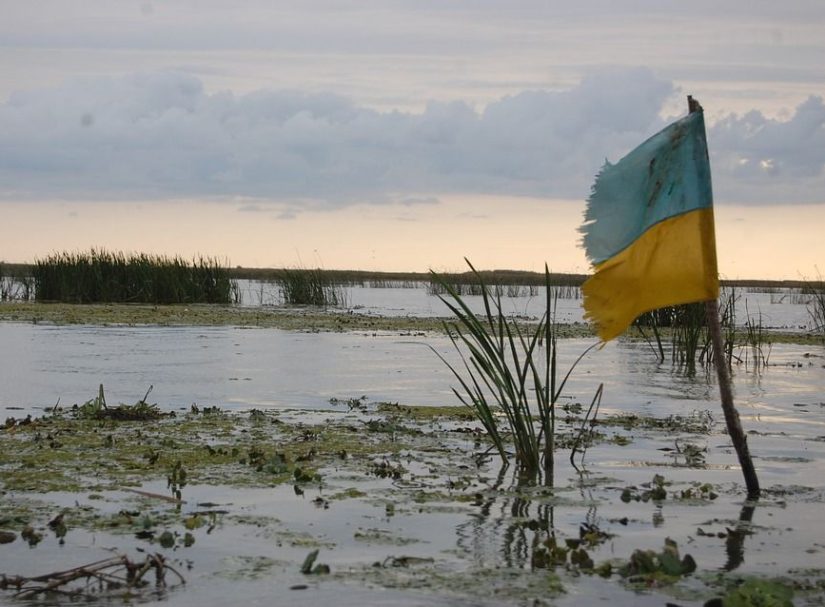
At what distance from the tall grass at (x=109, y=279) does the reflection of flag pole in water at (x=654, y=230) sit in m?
28.4

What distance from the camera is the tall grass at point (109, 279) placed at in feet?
110

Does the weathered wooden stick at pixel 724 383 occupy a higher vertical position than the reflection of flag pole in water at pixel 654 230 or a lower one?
lower

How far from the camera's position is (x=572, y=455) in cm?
841

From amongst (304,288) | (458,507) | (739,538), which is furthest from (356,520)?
(304,288)

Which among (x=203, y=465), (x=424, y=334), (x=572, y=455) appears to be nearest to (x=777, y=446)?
(x=572, y=455)

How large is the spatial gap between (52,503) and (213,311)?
2426cm

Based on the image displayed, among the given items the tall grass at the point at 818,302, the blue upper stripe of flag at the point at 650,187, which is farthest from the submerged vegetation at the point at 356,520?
the tall grass at the point at 818,302

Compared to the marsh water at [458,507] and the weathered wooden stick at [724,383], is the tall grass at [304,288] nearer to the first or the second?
the marsh water at [458,507]

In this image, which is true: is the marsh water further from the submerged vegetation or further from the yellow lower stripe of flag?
the yellow lower stripe of flag

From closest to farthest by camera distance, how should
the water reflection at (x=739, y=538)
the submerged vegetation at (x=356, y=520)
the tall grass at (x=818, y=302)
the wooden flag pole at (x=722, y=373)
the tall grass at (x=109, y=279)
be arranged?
the submerged vegetation at (x=356, y=520) < the water reflection at (x=739, y=538) < the wooden flag pole at (x=722, y=373) < the tall grass at (x=818, y=302) < the tall grass at (x=109, y=279)

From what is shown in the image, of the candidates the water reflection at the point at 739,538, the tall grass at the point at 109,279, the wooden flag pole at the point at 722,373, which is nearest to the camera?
the water reflection at the point at 739,538

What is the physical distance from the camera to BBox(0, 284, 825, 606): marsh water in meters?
5.15

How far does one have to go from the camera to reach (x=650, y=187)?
660 cm

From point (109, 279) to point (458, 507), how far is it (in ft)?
Answer: 93.1
